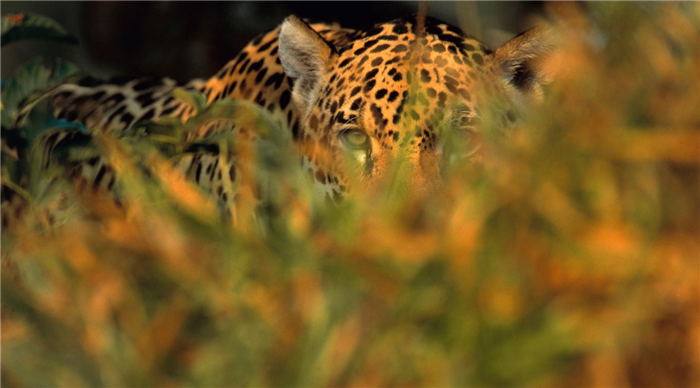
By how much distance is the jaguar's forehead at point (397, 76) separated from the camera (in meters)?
3.11

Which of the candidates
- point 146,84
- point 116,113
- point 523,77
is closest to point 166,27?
point 146,84

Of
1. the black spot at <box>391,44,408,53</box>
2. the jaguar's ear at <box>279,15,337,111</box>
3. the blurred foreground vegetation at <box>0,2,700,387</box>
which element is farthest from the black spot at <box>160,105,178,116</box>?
the blurred foreground vegetation at <box>0,2,700,387</box>

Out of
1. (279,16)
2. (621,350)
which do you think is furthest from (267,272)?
(279,16)

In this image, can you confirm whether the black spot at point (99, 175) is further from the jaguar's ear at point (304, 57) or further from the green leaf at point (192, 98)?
the green leaf at point (192, 98)

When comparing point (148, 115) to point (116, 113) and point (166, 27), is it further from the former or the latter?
Result: point (166, 27)

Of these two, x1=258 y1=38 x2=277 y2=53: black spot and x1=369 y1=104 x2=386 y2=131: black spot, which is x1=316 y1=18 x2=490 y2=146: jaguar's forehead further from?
x1=258 y1=38 x2=277 y2=53: black spot

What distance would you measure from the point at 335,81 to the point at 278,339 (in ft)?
7.82

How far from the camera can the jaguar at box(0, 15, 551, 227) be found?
9.82 feet

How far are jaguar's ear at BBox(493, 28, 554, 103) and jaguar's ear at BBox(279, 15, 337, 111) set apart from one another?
2.04 feet

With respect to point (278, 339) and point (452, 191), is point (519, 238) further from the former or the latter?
point (278, 339)

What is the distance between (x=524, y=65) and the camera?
10.3 feet

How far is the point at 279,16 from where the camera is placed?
5.28 metres

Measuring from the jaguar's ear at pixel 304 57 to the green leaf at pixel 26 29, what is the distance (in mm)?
755

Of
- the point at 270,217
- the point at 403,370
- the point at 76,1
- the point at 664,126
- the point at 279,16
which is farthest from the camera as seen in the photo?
the point at 76,1
